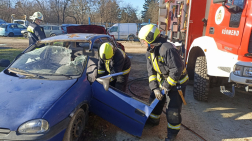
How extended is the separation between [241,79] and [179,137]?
136 centimetres

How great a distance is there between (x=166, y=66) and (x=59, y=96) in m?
1.49

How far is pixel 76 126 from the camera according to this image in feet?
7.78

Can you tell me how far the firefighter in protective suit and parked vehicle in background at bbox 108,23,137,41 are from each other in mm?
15516

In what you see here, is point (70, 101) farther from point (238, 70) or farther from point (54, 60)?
point (238, 70)

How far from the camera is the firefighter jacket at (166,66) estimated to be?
236 centimetres

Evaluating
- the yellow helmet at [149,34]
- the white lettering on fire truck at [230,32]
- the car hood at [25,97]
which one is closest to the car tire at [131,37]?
the white lettering on fire truck at [230,32]

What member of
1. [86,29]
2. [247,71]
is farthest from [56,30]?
[247,71]

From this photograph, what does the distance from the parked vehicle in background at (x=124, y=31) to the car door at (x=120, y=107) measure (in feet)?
51.6

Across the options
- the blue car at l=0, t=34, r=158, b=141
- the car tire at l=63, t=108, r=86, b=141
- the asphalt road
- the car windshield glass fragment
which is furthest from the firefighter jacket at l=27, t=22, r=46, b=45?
the car tire at l=63, t=108, r=86, b=141

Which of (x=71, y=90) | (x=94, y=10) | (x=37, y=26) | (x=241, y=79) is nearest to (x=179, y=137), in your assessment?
(x=241, y=79)

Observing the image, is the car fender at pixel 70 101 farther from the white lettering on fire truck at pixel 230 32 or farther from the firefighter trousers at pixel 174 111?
the white lettering on fire truck at pixel 230 32

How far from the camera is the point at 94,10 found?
1234 inches

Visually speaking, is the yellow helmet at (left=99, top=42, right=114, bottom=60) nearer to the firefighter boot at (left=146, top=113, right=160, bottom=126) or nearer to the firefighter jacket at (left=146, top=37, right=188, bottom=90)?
the firefighter jacket at (left=146, top=37, right=188, bottom=90)

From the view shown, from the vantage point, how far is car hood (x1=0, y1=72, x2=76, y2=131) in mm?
1828
